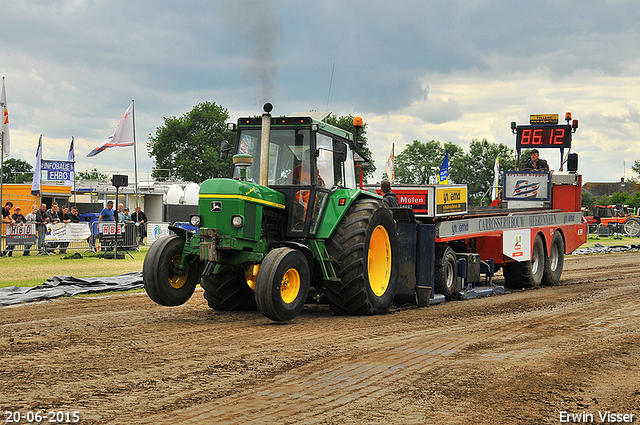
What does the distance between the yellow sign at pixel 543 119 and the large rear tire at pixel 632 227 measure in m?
25.1

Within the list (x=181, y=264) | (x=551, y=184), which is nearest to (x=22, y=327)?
(x=181, y=264)

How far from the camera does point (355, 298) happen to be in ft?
28.4

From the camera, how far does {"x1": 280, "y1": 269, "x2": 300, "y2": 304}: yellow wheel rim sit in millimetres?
7895

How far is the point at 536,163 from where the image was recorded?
16156 millimetres

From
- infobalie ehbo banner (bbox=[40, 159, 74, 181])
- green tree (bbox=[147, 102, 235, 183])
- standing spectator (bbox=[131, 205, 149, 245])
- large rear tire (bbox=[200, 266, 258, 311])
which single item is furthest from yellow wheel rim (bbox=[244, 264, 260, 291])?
green tree (bbox=[147, 102, 235, 183])

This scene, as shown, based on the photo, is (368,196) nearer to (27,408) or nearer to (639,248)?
(27,408)

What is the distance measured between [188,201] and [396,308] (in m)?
25.9

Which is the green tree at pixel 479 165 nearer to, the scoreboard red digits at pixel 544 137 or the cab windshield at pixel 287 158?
the scoreboard red digits at pixel 544 137

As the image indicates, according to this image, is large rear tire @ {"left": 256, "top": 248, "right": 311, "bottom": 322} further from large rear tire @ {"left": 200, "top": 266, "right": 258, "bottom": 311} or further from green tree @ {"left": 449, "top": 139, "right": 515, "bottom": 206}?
green tree @ {"left": 449, "top": 139, "right": 515, "bottom": 206}

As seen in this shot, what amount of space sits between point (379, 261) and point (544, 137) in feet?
29.7

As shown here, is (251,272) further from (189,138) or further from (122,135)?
(189,138)

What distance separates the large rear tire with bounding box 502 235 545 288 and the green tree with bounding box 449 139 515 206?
5820 centimetres

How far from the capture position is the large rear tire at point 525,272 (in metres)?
13.9

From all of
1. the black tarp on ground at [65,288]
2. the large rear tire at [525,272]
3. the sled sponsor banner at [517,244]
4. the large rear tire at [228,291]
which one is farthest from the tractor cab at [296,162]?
the large rear tire at [525,272]
